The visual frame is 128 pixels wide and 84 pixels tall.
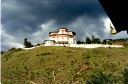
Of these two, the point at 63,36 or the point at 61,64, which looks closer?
the point at 61,64

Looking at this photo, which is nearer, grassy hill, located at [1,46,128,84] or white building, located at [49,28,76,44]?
grassy hill, located at [1,46,128,84]

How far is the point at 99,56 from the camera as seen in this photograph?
7950 centimetres

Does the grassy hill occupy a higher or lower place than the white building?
lower

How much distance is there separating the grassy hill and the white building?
24684 mm

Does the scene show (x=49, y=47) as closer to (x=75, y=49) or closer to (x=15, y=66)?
(x=75, y=49)

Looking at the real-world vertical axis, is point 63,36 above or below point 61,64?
above

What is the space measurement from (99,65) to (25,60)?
19109 mm

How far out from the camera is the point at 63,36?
11606 centimetres

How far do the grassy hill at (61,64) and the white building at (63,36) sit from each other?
24.7 m

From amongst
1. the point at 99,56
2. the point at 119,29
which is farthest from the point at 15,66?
the point at 119,29

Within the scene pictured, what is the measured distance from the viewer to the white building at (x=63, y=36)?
11562cm

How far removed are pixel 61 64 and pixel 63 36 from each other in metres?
39.8

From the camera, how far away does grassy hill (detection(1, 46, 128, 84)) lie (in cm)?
6888

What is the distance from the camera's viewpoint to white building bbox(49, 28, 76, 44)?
11562cm
